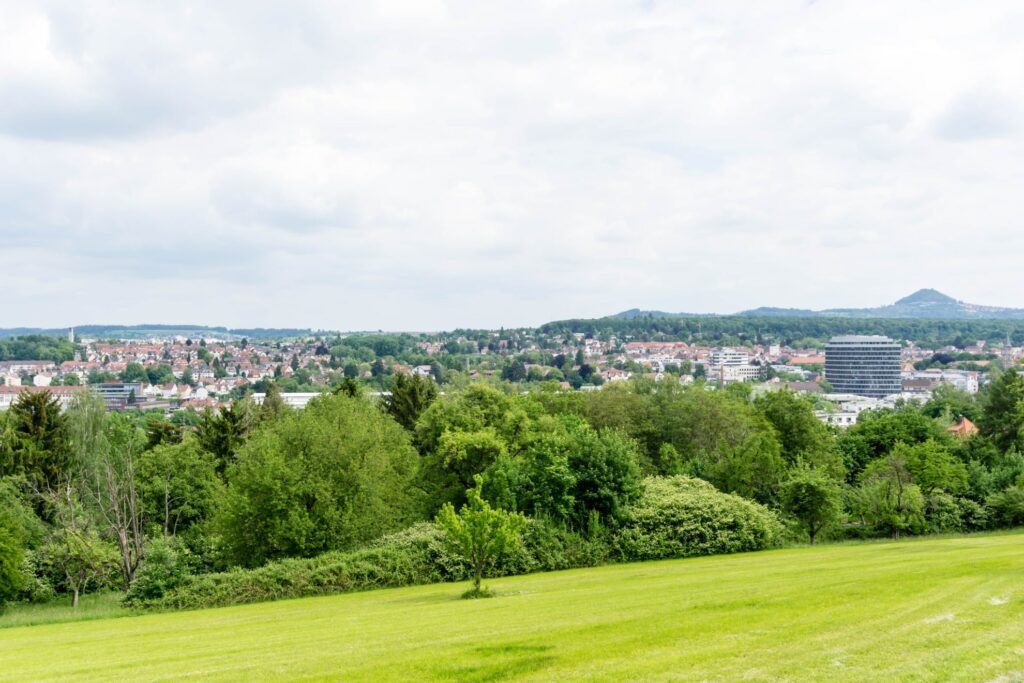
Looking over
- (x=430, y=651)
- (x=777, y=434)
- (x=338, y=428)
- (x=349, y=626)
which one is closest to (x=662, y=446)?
(x=777, y=434)

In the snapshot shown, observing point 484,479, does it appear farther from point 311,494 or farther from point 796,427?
point 796,427

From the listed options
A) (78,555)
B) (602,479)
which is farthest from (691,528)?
(78,555)

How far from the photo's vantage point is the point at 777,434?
4962 cm

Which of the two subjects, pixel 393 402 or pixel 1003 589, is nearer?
pixel 1003 589

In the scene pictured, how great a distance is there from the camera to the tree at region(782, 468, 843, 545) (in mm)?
39156

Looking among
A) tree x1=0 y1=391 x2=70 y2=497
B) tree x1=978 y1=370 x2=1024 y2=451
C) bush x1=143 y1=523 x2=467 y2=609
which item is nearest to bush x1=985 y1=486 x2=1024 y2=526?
tree x1=978 y1=370 x2=1024 y2=451

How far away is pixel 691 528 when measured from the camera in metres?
34.6

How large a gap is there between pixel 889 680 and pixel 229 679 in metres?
9.58

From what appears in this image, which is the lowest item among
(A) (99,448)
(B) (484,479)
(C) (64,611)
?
(C) (64,611)

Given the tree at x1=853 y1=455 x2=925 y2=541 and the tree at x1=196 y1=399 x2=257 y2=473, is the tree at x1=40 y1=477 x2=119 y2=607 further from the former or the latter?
the tree at x1=853 y1=455 x2=925 y2=541

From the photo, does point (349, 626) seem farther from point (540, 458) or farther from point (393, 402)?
point (393, 402)

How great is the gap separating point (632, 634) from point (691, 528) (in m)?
19.4

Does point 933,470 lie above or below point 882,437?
below

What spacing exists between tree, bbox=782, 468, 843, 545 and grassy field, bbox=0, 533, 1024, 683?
1272 cm
